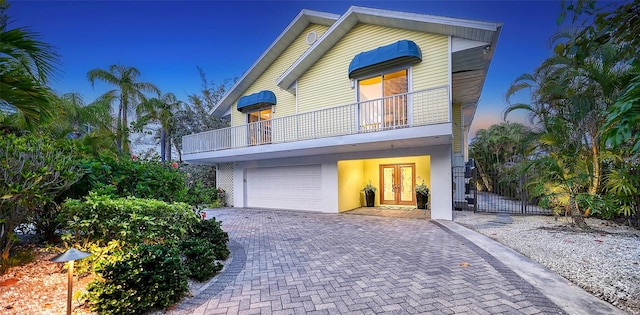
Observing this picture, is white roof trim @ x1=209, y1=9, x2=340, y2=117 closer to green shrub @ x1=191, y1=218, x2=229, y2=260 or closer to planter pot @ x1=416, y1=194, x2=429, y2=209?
planter pot @ x1=416, y1=194, x2=429, y2=209

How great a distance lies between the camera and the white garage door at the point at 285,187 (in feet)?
38.1

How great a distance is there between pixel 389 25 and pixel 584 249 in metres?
8.51

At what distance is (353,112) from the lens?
9633mm

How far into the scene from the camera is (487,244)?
563cm

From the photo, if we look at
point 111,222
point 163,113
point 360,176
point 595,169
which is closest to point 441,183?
point 595,169

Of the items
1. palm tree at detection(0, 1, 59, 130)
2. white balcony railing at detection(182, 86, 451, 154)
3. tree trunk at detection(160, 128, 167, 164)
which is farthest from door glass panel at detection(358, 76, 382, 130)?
tree trunk at detection(160, 128, 167, 164)

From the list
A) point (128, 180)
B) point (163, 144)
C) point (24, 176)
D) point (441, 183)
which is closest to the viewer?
point (24, 176)

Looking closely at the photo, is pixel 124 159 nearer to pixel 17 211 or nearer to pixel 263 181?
pixel 17 211

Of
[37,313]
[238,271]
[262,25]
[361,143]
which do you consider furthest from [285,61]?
[37,313]

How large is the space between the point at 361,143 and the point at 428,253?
4430 mm

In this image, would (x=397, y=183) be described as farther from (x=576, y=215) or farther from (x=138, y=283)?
(x=138, y=283)

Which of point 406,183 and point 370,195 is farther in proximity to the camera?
point 406,183

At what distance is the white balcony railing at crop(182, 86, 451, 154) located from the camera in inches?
325

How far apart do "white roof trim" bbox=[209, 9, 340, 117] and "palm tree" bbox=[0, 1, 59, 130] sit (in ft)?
33.3
